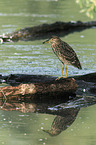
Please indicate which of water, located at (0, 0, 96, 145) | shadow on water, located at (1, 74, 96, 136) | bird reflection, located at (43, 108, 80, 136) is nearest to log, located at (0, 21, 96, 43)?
water, located at (0, 0, 96, 145)

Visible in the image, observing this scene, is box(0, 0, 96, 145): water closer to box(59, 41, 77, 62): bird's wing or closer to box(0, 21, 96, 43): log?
box(0, 21, 96, 43): log

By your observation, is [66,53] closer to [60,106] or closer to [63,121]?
[60,106]

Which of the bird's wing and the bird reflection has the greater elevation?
the bird's wing

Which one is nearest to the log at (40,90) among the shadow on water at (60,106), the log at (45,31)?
the shadow on water at (60,106)

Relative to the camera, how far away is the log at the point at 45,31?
1926 centimetres

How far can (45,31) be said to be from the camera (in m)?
21.1

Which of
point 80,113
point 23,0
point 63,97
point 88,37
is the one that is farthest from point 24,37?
point 23,0

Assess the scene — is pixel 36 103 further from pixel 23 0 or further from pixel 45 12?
pixel 23 0

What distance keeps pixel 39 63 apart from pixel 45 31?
6.96 metres

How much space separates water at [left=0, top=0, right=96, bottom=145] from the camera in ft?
26.6

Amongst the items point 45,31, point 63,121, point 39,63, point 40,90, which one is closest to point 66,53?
point 40,90

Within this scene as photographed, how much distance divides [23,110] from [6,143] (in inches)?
85.5

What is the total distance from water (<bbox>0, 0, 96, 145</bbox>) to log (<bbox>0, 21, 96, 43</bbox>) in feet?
2.03

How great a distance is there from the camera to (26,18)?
1015 inches
